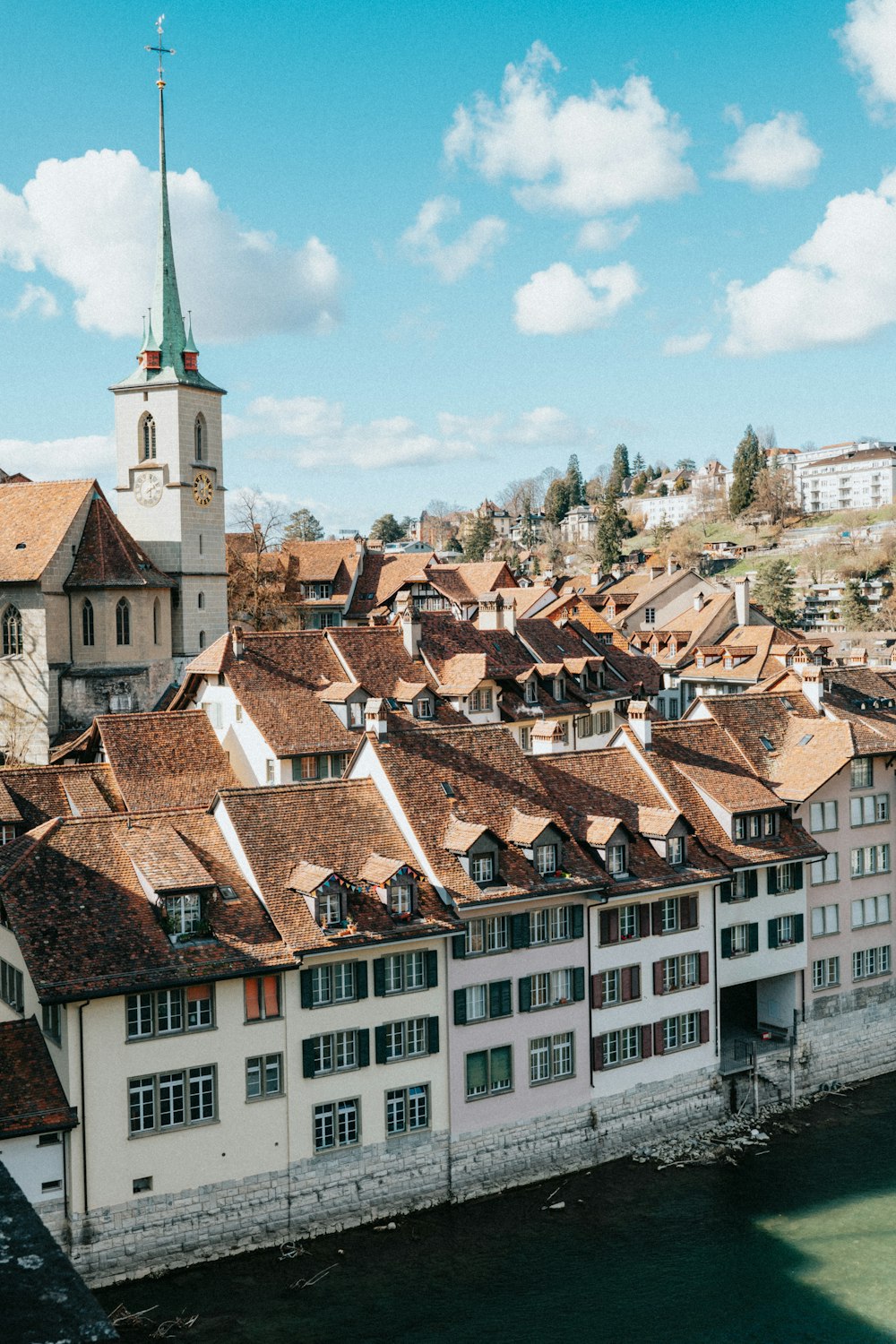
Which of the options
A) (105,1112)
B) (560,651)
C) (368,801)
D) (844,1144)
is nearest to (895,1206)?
(844,1144)

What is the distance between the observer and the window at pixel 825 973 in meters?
43.2

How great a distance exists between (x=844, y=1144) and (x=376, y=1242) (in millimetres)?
15654

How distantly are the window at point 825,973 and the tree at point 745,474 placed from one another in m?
150

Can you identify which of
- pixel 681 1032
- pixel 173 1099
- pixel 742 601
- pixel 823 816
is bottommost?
pixel 681 1032

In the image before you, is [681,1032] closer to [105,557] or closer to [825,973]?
[825,973]

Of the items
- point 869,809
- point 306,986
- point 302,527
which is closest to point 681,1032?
point 869,809

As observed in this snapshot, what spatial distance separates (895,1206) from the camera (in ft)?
114

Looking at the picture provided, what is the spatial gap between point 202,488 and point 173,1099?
42.9 meters

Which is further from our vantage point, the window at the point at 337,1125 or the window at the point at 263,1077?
the window at the point at 337,1125

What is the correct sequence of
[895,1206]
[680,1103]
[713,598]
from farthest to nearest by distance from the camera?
[713,598] → [680,1103] → [895,1206]

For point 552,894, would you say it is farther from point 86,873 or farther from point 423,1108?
point 86,873

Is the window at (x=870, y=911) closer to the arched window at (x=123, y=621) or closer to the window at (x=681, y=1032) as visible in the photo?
the window at (x=681, y=1032)

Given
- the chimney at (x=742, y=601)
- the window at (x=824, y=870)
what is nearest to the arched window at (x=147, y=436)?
the window at (x=824, y=870)

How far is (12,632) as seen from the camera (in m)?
59.2
